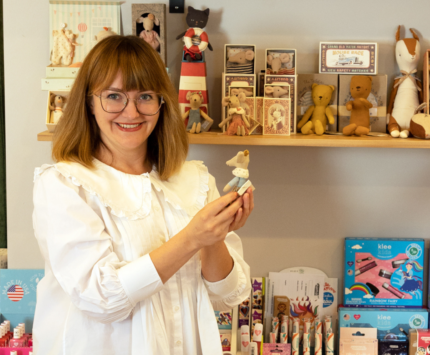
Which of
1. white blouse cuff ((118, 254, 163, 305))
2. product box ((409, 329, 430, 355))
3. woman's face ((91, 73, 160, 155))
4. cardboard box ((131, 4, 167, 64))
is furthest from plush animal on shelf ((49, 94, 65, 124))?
product box ((409, 329, 430, 355))

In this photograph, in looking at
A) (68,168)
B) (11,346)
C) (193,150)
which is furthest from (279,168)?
(11,346)

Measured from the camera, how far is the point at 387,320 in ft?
5.25

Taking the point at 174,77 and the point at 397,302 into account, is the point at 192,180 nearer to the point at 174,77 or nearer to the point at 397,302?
the point at 174,77

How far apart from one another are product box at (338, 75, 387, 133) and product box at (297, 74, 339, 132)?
16mm

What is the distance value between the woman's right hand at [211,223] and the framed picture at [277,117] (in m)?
0.57

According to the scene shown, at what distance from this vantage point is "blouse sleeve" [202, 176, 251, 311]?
105cm

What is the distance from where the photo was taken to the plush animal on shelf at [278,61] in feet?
4.75

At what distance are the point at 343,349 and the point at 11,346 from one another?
106 centimetres

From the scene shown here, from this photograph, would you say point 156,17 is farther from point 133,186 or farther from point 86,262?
point 86,262

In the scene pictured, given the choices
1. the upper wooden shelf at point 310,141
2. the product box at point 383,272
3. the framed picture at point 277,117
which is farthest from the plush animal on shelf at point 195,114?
the product box at point 383,272

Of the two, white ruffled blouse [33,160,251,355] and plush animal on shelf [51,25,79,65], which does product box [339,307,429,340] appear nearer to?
white ruffled blouse [33,160,251,355]

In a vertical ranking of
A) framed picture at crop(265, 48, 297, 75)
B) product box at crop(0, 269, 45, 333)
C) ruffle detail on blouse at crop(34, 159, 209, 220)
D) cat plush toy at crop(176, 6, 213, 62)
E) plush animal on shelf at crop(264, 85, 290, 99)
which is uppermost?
cat plush toy at crop(176, 6, 213, 62)

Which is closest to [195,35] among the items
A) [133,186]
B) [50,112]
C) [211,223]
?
[50,112]

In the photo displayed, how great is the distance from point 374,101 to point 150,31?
725 mm
